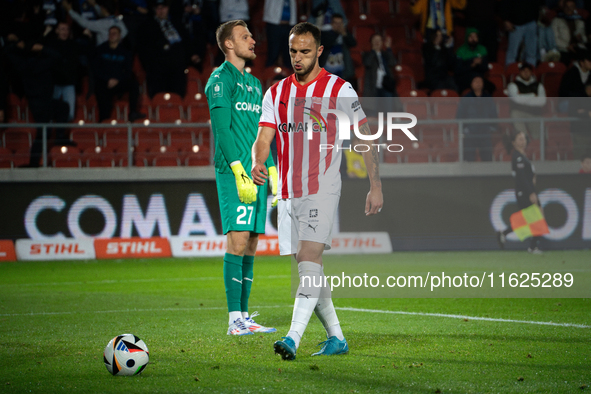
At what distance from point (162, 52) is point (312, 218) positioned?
35.0 feet

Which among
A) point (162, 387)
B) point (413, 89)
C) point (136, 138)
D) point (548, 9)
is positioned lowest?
point (162, 387)

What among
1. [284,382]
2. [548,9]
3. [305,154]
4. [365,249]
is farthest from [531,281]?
[548,9]

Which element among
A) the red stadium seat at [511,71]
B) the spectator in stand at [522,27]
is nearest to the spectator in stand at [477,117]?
the red stadium seat at [511,71]

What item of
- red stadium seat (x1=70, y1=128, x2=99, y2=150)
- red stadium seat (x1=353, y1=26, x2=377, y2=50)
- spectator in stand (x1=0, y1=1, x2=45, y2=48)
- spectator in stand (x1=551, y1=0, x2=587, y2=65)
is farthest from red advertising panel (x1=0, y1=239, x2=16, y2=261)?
spectator in stand (x1=551, y1=0, x2=587, y2=65)

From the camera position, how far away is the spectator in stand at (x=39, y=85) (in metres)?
13.6

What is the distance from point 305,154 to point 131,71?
10396 millimetres

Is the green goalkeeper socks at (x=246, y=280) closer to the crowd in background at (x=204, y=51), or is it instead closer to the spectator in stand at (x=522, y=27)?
the crowd in background at (x=204, y=51)

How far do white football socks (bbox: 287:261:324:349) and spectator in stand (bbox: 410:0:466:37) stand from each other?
41.3 ft

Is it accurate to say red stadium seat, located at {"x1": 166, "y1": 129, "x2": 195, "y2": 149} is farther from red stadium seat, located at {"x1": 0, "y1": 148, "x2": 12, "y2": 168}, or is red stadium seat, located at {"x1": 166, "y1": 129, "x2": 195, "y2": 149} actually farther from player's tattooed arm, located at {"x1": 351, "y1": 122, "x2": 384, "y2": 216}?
player's tattooed arm, located at {"x1": 351, "y1": 122, "x2": 384, "y2": 216}

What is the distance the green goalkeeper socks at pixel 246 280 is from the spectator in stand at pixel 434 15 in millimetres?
11424

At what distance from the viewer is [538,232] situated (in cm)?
1341

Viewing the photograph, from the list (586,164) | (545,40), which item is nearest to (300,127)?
(586,164)

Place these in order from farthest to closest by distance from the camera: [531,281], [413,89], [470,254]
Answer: [413,89]
[470,254]
[531,281]

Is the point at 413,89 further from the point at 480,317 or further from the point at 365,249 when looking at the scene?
the point at 480,317
